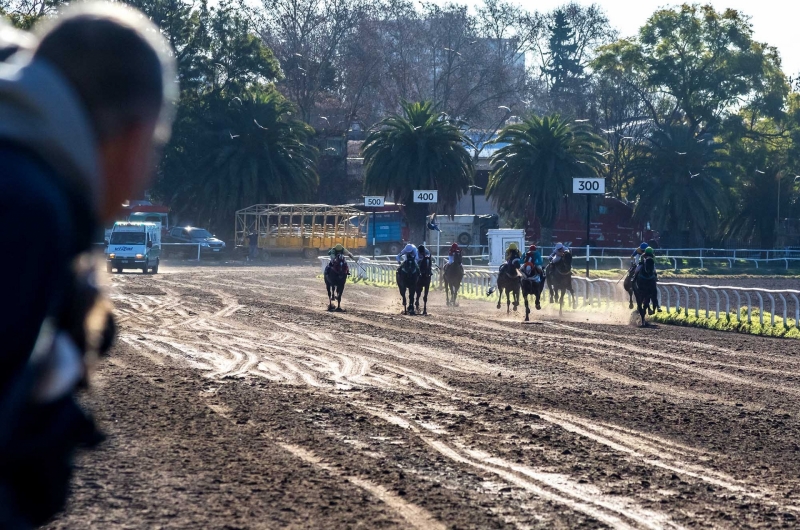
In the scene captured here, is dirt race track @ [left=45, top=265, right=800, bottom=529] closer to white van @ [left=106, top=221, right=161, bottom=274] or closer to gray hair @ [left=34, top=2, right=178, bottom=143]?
gray hair @ [left=34, top=2, right=178, bottom=143]

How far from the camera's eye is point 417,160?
53062 mm

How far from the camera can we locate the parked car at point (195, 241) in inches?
2511

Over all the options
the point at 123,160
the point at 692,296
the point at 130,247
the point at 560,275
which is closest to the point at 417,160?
the point at 130,247

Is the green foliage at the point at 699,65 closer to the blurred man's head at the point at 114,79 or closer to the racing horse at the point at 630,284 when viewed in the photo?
the racing horse at the point at 630,284

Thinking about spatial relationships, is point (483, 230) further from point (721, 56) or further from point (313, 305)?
point (313, 305)

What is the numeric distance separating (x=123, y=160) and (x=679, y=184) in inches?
2367

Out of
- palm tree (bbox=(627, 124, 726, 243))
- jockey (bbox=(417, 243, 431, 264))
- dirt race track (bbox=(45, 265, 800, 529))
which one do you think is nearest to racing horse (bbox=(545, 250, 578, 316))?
jockey (bbox=(417, 243, 431, 264))

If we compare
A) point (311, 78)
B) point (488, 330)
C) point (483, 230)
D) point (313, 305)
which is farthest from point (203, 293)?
point (311, 78)

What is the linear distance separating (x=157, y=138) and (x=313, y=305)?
27202 mm

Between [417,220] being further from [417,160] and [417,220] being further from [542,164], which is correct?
[542,164]

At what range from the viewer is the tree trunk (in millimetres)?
54156

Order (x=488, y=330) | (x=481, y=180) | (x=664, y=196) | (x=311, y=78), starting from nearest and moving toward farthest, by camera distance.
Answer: (x=488, y=330) → (x=664, y=196) → (x=311, y=78) → (x=481, y=180)

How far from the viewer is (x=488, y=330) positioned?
21.8 m

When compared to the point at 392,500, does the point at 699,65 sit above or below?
above
